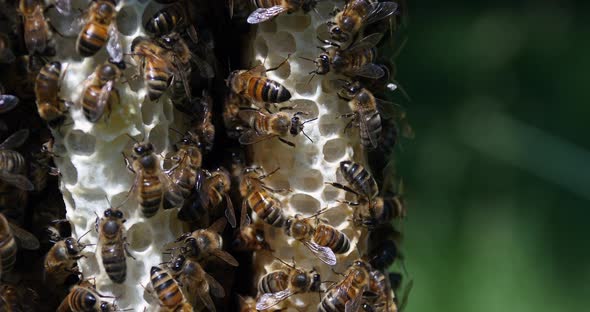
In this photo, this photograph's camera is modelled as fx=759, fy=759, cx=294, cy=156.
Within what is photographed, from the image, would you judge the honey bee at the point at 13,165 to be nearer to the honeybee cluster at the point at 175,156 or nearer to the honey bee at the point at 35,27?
the honeybee cluster at the point at 175,156

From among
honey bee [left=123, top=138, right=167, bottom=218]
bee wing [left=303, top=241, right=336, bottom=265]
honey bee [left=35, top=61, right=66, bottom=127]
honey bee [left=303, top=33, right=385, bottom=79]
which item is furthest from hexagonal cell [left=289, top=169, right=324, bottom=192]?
honey bee [left=35, top=61, right=66, bottom=127]

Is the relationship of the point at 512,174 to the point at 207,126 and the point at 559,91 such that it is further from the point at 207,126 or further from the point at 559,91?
the point at 207,126

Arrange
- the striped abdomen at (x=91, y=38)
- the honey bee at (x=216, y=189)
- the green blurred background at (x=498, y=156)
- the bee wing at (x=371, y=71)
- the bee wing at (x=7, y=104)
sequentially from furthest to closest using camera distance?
the green blurred background at (x=498, y=156)
the bee wing at (x=371, y=71)
the honey bee at (x=216, y=189)
the bee wing at (x=7, y=104)
the striped abdomen at (x=91, y=38)

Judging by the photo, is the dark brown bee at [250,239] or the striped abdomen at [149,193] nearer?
the striped abdomen at [149,193]

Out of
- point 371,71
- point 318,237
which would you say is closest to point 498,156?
point 371,71

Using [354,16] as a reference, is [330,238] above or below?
below

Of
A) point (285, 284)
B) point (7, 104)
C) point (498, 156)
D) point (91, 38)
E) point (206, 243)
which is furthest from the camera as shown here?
point (498, 156)

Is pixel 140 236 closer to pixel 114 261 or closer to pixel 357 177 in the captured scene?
pixel 114 261

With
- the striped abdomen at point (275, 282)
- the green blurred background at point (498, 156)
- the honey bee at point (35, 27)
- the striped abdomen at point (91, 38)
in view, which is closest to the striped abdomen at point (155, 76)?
the striped abdomen at point (91, 38)
